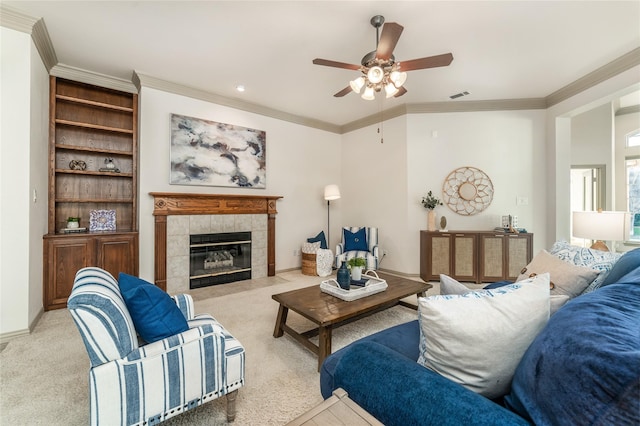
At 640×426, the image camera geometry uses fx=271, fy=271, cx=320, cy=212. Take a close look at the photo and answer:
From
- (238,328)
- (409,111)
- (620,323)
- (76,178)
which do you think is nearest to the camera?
(620,323)

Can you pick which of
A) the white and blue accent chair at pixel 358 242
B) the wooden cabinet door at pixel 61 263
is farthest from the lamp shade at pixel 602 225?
the wooden cabinet door at pixel 61 263

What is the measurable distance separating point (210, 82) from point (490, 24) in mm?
3387

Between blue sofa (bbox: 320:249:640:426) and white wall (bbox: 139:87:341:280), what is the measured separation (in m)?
3.75

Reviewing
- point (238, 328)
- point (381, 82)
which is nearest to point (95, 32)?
point (381, 82)

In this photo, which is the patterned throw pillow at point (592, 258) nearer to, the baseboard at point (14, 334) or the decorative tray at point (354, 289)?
the decorative tray at point (354, 289)

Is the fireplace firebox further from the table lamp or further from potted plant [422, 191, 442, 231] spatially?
the table lamp

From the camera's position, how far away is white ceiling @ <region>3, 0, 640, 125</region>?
2.40 meters

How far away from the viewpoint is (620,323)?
0.68 metres

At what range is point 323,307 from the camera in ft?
7.00

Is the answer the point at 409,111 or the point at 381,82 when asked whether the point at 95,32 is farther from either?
the point at 409,111

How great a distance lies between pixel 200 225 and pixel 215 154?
44.1 inches

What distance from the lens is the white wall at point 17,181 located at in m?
2.41

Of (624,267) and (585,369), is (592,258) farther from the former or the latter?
(585,369)

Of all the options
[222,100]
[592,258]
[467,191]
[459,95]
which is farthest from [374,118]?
[592,258]
